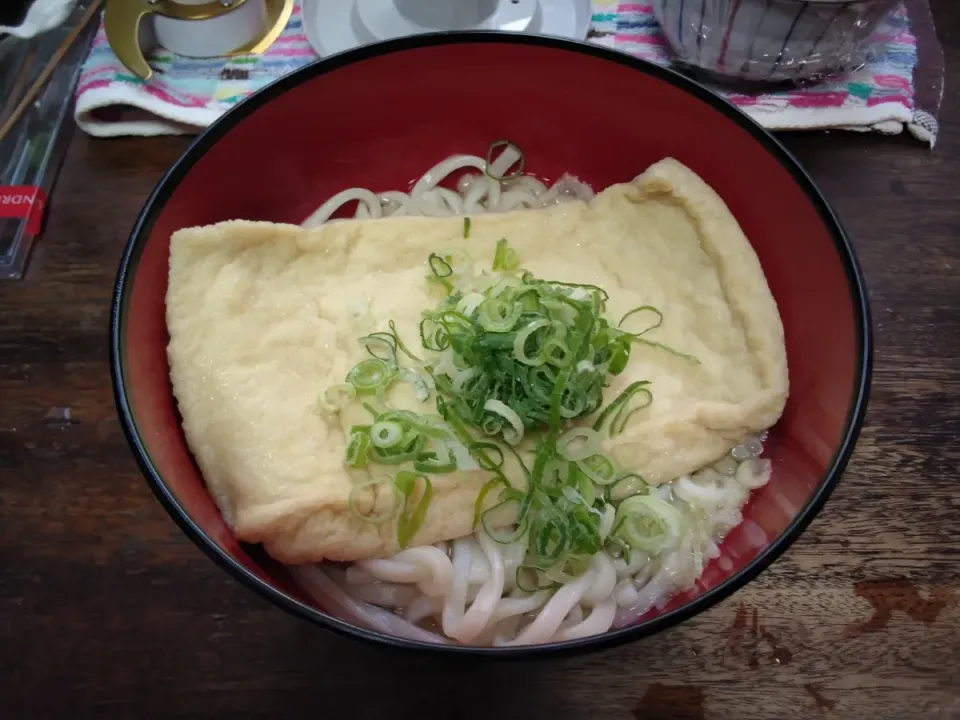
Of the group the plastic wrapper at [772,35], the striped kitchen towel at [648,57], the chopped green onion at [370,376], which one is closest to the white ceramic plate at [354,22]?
the striped kitchen towel at [648,57]

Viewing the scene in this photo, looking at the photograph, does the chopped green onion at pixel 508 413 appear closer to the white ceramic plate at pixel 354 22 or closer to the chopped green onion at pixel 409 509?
the chopped green onion at pixel 409 509

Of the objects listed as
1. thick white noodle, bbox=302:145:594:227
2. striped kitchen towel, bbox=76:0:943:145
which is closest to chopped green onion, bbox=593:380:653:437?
thick white noodle, bbox=302:145:594:227

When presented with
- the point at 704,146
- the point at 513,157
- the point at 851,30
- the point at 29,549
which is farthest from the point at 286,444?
the point at 851,30

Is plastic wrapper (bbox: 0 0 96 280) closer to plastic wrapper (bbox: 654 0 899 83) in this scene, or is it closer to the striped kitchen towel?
the striped kitchen towel

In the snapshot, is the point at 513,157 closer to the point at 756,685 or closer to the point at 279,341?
the point at 279,341

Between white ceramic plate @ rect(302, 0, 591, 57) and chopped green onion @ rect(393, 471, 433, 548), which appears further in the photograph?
→ white ceramic plate @ rect(302, 0, 591, 57)

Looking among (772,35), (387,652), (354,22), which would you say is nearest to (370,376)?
(387,652)

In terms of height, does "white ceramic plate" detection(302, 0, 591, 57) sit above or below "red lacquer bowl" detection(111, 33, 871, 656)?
above
